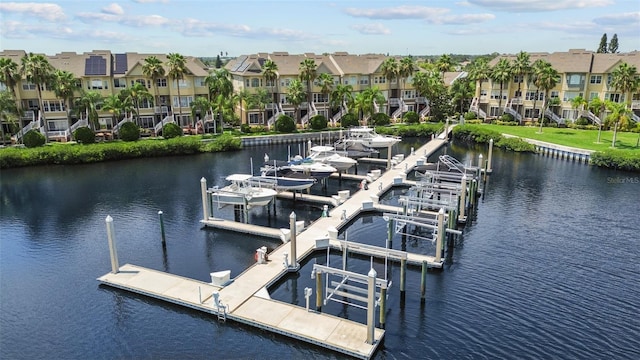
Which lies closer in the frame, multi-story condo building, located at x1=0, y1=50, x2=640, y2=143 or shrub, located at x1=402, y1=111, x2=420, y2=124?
multi-story condo building, located at x1=0, y1=50, x2=640, y2=143

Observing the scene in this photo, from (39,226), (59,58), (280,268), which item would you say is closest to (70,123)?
(59,58)

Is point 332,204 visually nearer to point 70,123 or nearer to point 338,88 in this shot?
point 338,88

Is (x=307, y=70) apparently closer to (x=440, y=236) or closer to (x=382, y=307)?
(x=440, y=236)

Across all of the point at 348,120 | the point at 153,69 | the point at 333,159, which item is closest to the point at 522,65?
the point at 348,120

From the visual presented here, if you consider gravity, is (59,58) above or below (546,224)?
above

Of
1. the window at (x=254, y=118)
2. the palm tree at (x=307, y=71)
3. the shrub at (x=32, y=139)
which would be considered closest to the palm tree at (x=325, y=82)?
the palm tree at (x=307, y=71)

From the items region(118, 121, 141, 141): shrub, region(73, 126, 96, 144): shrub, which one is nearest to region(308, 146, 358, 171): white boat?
region(118, 121, 141, 141): shrub

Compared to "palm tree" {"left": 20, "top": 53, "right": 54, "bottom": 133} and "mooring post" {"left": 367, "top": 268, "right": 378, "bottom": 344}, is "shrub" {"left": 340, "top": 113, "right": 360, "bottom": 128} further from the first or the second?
"mooring post" {"left": 367, "top": 268, "right": 378, "bottom": 344}
